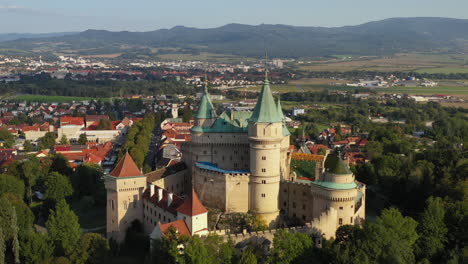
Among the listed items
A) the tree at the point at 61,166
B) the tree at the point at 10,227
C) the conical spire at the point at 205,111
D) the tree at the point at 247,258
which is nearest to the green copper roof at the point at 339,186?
the tree at the point at 247,258

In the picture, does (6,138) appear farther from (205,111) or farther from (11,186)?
(205,111)

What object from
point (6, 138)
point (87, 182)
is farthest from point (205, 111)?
point (6, 138)

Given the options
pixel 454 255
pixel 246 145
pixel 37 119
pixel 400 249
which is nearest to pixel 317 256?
pixel 400 249

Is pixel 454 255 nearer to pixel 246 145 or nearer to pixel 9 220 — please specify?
pixel 246 145

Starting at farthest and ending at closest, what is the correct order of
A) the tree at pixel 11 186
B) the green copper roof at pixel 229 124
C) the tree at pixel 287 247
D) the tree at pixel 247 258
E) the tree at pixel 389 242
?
the tree at pixel 11 186
the green copper roof at pixel 229 124
the tree at pixel 287 247
the tree at pixel 389 242
the tree at pixel 247 258

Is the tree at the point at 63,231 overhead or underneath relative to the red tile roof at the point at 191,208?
underneath

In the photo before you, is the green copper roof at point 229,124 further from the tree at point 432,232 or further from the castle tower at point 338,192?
the tree at point 432,232

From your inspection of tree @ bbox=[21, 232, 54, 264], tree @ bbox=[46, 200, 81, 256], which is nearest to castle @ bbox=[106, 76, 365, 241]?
tree @ bbox=[46, 200, 81, 256]
